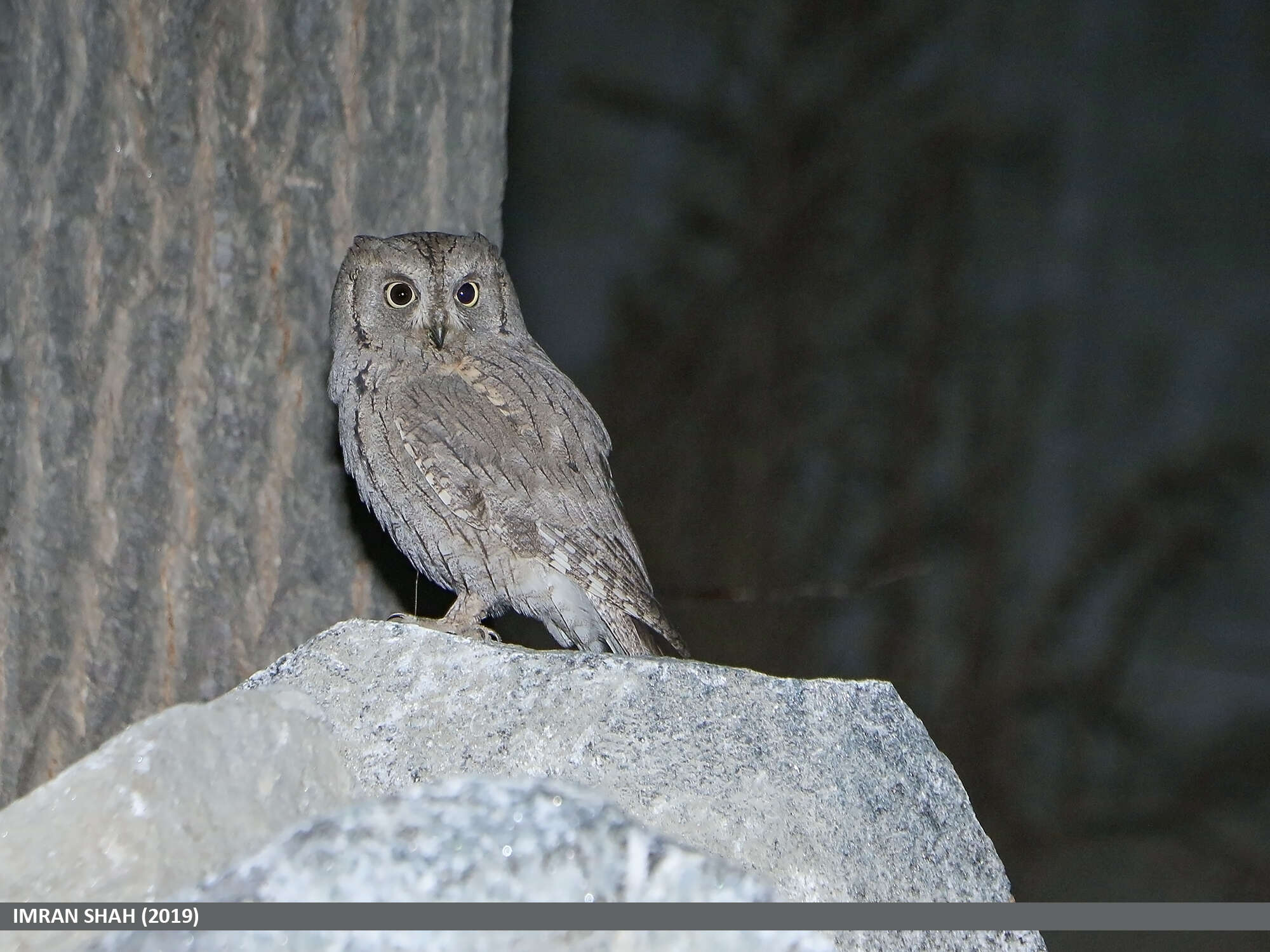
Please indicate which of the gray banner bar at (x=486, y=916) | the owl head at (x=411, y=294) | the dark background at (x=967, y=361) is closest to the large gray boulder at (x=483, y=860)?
the gray banner bar at (x=486, y=916)

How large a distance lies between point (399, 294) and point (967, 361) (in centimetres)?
224

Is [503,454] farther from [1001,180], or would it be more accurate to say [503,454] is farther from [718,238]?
[1001,180]

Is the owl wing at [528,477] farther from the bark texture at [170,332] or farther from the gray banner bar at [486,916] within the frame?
the gray banner bar at [486,916]

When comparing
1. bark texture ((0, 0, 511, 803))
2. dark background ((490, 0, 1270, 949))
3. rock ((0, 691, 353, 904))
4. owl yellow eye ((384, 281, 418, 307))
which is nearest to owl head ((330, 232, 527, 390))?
owl yellow eye ((384, 281, 418, 307))

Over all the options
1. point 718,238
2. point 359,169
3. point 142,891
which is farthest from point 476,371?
point 718,238

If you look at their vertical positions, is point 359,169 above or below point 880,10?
below

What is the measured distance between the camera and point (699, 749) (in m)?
1.27

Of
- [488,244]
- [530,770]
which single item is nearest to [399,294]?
[488,244]

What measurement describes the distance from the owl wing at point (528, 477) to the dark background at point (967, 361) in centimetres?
179

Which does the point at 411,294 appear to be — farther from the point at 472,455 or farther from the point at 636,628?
the point at 636,628

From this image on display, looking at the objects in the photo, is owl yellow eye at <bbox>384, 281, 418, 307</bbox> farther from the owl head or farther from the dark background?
the dark background

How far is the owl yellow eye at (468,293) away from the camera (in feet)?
6.05

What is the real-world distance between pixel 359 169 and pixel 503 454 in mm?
654

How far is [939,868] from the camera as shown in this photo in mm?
1312
